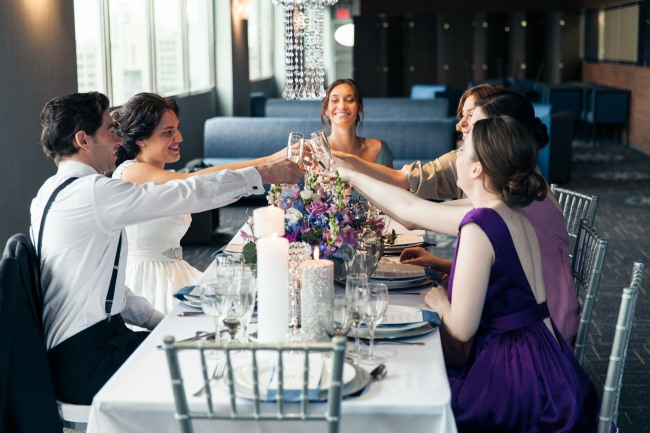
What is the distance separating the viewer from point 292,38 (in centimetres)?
452

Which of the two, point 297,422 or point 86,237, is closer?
point 297,422

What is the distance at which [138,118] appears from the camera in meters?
3.56

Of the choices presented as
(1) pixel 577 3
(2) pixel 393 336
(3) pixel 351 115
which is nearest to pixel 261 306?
(2) pixel 393 336

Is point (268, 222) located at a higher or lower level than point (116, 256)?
higher

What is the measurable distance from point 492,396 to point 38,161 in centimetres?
369

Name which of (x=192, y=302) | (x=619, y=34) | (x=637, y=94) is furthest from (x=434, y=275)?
(x=619, y=34)

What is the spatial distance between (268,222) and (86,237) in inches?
27.3

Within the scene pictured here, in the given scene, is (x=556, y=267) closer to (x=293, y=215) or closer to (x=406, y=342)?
(x=406, y=342)

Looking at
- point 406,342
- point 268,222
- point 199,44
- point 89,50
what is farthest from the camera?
point 199,44

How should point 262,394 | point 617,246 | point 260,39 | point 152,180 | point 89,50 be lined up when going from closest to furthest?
1. point 262,394
2. point 152,180
3. point 89,50
4. point 617,246
5. point 260,39

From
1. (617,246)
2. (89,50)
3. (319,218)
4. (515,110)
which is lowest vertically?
(617,246)

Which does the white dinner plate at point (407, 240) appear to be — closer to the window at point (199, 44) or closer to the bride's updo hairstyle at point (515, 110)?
the bride's updo hairstyle at point (515, 110)

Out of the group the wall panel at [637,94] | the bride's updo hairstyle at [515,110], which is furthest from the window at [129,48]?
the wall panel at [637,94]

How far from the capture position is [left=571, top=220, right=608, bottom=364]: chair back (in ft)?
8.92
